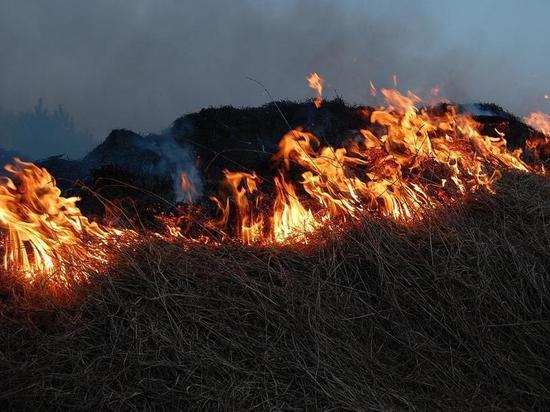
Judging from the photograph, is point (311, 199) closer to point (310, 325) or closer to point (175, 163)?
point (310, 325)

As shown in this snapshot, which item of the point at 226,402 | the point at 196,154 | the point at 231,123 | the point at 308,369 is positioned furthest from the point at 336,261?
the point at 231,123

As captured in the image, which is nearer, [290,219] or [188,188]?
[290,219]

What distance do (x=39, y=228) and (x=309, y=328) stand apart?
6.52 ft

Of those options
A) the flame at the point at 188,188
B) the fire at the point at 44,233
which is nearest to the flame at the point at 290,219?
the fire at the point at 44,233

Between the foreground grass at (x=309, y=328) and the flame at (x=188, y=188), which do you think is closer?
the foreground grass at (x=309, y=328)

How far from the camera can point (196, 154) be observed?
8883 millimetres

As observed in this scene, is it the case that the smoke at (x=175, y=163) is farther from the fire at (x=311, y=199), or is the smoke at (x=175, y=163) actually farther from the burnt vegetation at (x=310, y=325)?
the burnt vegetation at (x=310, y=325)

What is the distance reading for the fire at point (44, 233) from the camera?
357 cm

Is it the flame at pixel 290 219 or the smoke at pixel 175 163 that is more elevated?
the smoke at pixel 175 163

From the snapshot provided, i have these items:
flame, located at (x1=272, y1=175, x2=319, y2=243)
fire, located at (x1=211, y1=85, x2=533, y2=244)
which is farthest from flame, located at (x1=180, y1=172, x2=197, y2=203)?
flame, located at (x1=272, y1=175, x2=319, y2=243)

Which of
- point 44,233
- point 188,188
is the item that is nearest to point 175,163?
point 188,188

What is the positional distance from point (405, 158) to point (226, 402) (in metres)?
2.86

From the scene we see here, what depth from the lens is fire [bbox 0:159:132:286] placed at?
357 centimetres

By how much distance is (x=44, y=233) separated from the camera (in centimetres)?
376
